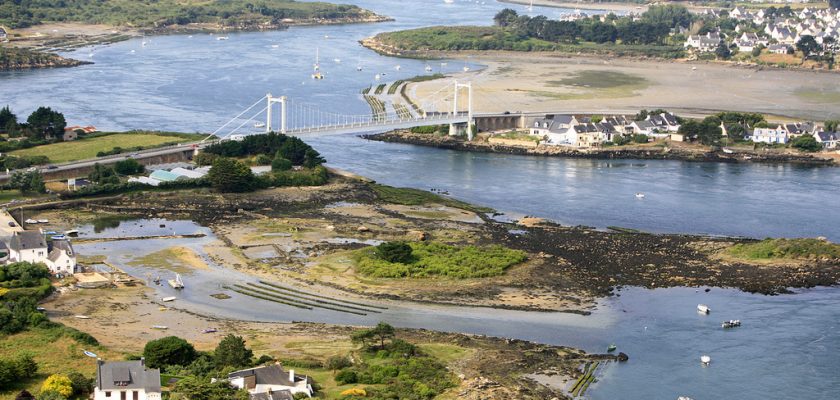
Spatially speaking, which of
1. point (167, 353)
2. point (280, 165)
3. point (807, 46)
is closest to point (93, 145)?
point (280, 165)

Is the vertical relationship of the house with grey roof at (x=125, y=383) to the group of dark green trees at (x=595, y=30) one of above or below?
below

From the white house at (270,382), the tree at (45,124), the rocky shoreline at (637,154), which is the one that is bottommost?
the rocky shoreline at (637,154)

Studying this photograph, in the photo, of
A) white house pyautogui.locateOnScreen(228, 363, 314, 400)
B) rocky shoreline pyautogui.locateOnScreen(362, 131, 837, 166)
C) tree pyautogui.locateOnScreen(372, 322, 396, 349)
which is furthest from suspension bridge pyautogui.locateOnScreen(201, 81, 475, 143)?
white house pyautogui.locateOnScreen(228, 363, 314, 400)

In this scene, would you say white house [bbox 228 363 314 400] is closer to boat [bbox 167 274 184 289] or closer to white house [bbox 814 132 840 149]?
boat [bbox 167 274 184 289]

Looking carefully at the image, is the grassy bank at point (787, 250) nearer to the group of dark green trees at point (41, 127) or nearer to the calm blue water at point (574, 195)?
the calm blue water at point (574, 195)

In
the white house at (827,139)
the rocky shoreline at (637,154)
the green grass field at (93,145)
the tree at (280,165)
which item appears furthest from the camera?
the white house at (827,139)

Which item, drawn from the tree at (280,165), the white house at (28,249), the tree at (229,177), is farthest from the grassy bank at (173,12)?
the white house at (28,249)

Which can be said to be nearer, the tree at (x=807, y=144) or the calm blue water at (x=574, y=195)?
the calm blue water at (x=574, y=195)
